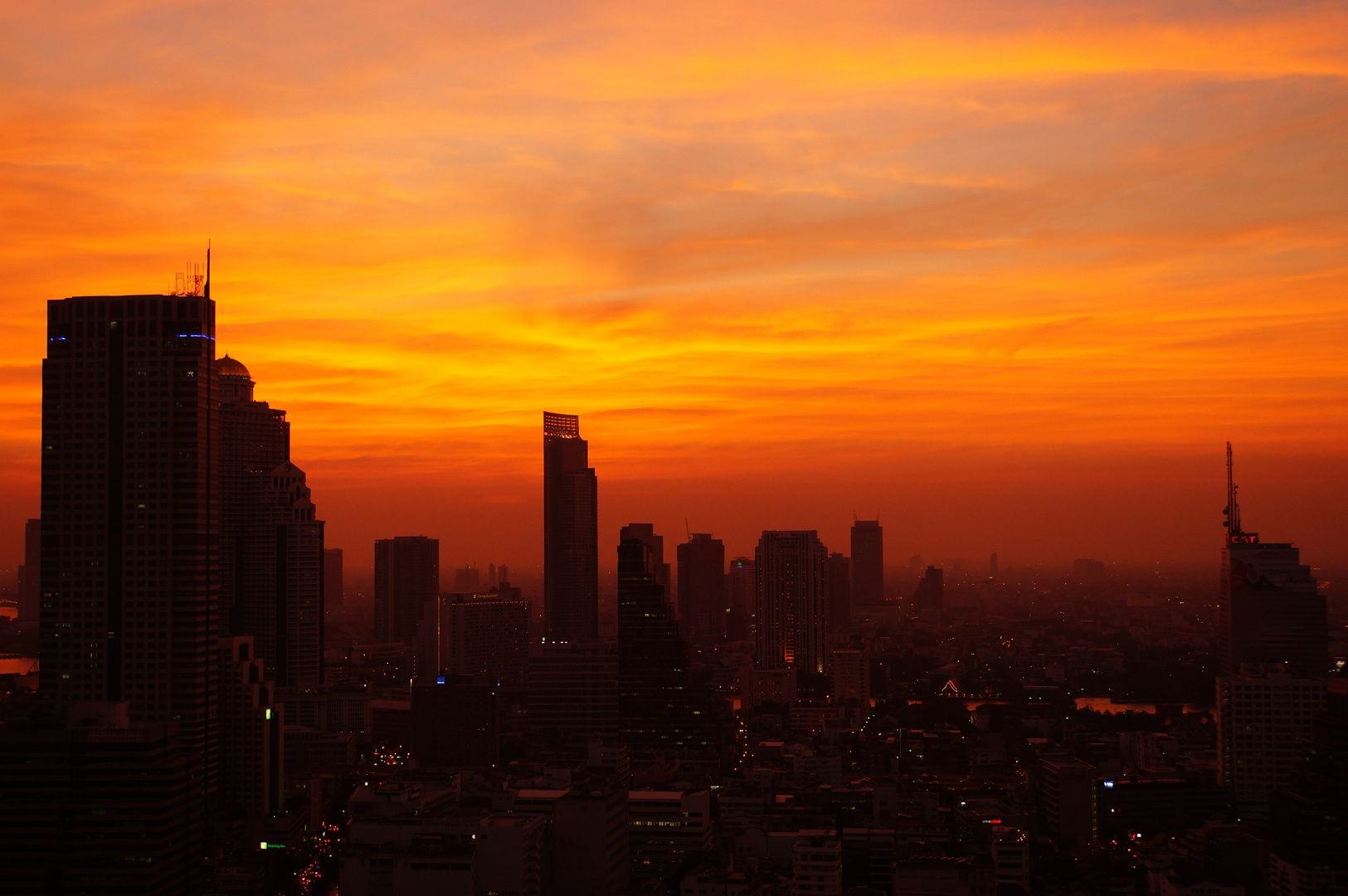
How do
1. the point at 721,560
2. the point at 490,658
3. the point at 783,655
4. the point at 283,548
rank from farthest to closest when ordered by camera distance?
1. the point at 721,560
2. the point at 783,655
3. the point at 490,658
4. the point at 283,548

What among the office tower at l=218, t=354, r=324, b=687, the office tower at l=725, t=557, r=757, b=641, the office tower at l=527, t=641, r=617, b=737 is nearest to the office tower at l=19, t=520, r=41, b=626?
the office tower at l=218, t=354, r=324, b=687

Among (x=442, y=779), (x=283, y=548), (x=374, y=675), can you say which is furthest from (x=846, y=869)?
(x=374, y=675)

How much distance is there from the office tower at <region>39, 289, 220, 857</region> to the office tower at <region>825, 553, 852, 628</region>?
77171 mm

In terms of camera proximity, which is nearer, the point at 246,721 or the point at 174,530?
the point at 174,530

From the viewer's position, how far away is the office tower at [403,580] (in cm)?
9756

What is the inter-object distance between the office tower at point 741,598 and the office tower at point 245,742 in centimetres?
6032

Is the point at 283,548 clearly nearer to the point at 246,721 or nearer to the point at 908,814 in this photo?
the point at 246,721

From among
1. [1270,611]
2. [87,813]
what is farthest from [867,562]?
[87,813]

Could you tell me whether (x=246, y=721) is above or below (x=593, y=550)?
below

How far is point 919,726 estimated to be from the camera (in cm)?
6003

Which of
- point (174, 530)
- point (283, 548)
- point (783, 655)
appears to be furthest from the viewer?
point (783, 655)

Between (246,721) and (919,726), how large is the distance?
3137 centimetres

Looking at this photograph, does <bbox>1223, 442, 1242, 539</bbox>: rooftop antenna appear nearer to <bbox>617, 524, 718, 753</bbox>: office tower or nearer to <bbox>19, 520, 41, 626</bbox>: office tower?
<bbox>617, 524, 718, 753</bbox>: office tower

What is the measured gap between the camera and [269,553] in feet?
196
